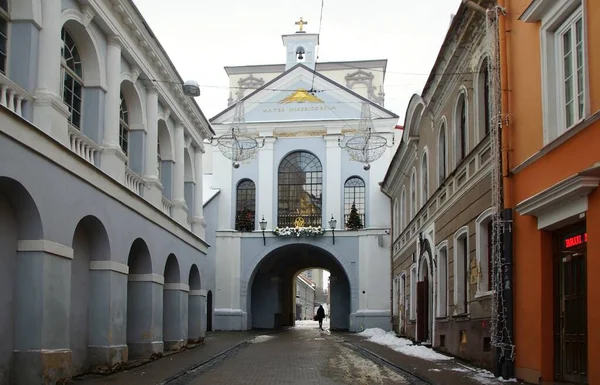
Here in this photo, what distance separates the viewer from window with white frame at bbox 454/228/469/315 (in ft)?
57.1

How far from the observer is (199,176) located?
26328 millimetres

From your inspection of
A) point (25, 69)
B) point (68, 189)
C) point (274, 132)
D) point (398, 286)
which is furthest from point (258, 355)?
point (274, 132)

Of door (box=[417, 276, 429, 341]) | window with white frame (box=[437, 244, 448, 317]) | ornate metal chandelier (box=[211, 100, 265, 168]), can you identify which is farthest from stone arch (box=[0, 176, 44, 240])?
door (box=[417, 276, 429, 341])

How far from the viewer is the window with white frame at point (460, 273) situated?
57.1 feet

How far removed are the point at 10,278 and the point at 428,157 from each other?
13722 mm

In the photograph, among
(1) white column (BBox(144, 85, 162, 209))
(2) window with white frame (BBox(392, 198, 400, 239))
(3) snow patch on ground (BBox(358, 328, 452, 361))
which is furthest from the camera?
(2) window with white frame (BBox(392, 198, 400, 239))

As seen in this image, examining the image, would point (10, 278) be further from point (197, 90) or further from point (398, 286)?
point (398, 286)

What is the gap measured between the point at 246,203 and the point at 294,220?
8.60 ft

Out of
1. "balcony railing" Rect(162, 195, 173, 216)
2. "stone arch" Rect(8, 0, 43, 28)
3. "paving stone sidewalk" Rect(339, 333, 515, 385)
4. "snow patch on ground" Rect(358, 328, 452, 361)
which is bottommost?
"snow patch on ground" Rect(358, 328, 452, 361)

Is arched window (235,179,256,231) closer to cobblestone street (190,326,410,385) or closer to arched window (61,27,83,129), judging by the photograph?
cobblestone street (190,326,410,385)

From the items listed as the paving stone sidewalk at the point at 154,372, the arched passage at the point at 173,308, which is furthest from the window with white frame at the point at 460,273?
the arched passage at the point at 173,308

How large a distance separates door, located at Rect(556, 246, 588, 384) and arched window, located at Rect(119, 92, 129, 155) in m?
11.0

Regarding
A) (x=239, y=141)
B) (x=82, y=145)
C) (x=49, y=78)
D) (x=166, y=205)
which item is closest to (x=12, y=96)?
(x=49, y=78)

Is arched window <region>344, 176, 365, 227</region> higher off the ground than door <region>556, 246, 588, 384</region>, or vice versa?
arched window <region>344, 176, 365, 227</region>
